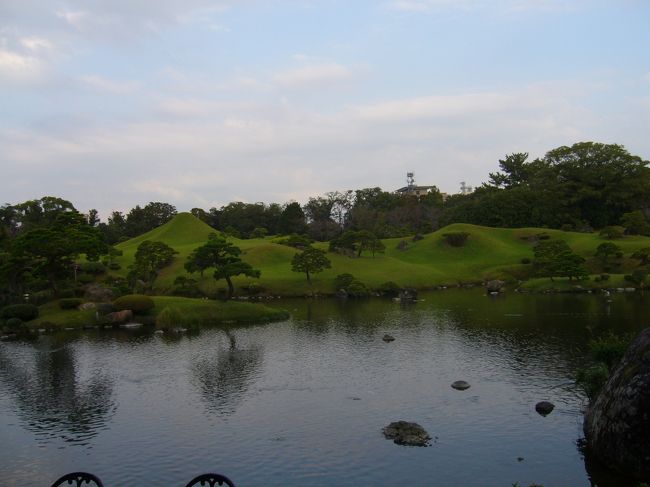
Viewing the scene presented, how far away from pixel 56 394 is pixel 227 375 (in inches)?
379

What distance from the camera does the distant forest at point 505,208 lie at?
11681 cm

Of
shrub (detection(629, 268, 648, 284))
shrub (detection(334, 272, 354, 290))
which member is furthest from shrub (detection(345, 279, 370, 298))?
shrub (detection(629, 268, 648, 284))

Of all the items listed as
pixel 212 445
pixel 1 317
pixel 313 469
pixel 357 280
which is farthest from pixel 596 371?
pixel 357 280

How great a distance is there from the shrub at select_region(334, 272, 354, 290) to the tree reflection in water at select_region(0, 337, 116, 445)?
A: 142ft

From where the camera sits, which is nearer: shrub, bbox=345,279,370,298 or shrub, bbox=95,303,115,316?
shrub, bbox=95,303,115,316

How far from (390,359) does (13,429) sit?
22.2 m

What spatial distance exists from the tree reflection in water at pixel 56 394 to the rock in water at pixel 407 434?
13.2 metres

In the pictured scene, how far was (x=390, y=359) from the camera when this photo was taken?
127 feet

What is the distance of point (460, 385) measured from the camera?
31.5 m

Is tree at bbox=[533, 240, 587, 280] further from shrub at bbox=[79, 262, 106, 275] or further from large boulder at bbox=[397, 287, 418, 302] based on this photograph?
shrub at bbox=[79, 262, 106, 275]

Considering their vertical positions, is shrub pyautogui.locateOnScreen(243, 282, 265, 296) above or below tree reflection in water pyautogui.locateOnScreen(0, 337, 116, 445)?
above

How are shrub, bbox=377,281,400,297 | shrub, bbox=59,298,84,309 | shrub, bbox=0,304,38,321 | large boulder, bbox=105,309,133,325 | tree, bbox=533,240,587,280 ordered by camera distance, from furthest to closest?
shrub, bbox=377,281,400,297 < tree, bbox=533,240,587,280 < shrub, bbox=59,298,84,309 < large boulder, bbox=105,309,133,325 < shrub, bbox=0,304,38,321

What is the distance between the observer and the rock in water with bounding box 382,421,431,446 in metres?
24.0

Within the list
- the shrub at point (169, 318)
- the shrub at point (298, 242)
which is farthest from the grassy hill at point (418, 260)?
the shrub at point (169, 318)
